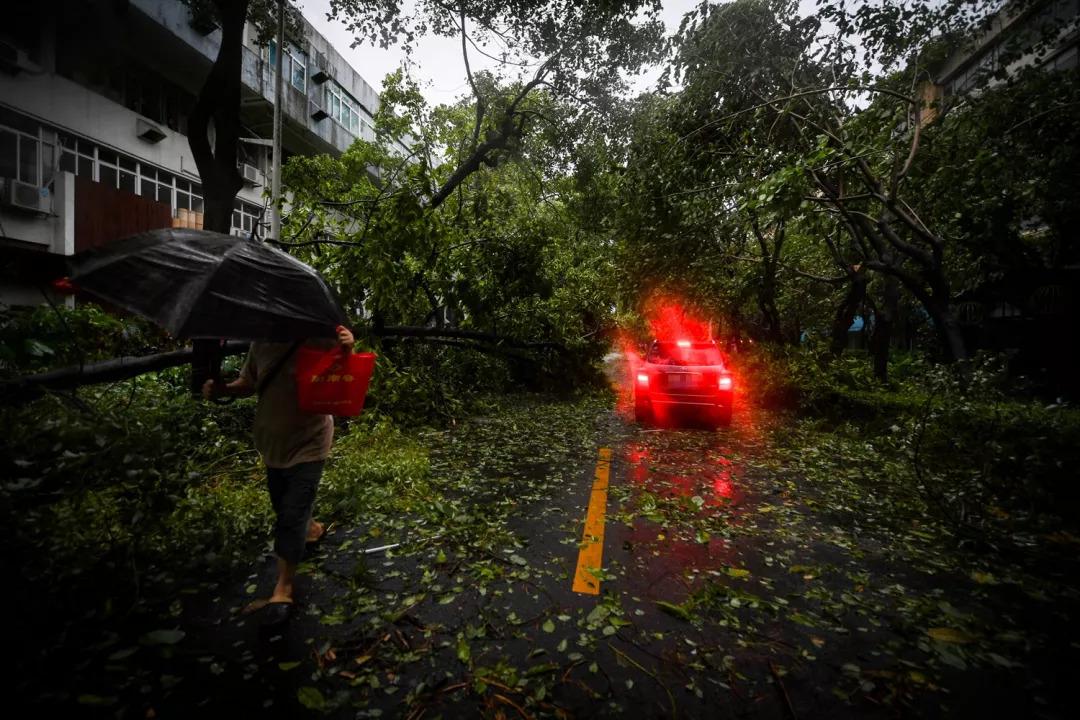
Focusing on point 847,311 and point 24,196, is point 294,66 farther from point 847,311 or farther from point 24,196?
point 847,311

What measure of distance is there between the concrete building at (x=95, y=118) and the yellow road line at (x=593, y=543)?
11690 millimetres

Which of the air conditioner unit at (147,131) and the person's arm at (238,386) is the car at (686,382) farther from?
the air conditioner unit at (147,131)

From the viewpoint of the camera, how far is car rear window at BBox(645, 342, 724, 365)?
857 cm

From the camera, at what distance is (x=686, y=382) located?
27.9ft

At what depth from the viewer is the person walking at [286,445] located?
9.53ft

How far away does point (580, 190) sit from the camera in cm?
1219

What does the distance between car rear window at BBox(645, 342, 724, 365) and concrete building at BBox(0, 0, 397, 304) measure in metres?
10.4

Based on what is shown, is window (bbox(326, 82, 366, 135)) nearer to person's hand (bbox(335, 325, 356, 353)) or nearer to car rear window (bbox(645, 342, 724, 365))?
car rear window (bbox(645, 342, 724, 365))

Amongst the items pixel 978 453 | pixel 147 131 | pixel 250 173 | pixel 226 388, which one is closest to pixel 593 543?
pixel 226 388

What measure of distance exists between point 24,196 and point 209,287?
615 inches

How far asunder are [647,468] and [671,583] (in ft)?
9.47

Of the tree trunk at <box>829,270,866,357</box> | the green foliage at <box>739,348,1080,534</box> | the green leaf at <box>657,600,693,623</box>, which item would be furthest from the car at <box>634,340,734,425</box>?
the green leaf at <box>657,600,693,623</box>

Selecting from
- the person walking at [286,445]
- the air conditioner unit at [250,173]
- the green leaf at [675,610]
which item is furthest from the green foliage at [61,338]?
the air conditioner unit at [250,173]

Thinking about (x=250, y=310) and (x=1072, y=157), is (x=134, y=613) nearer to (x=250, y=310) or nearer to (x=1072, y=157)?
(x=250, y=310)
